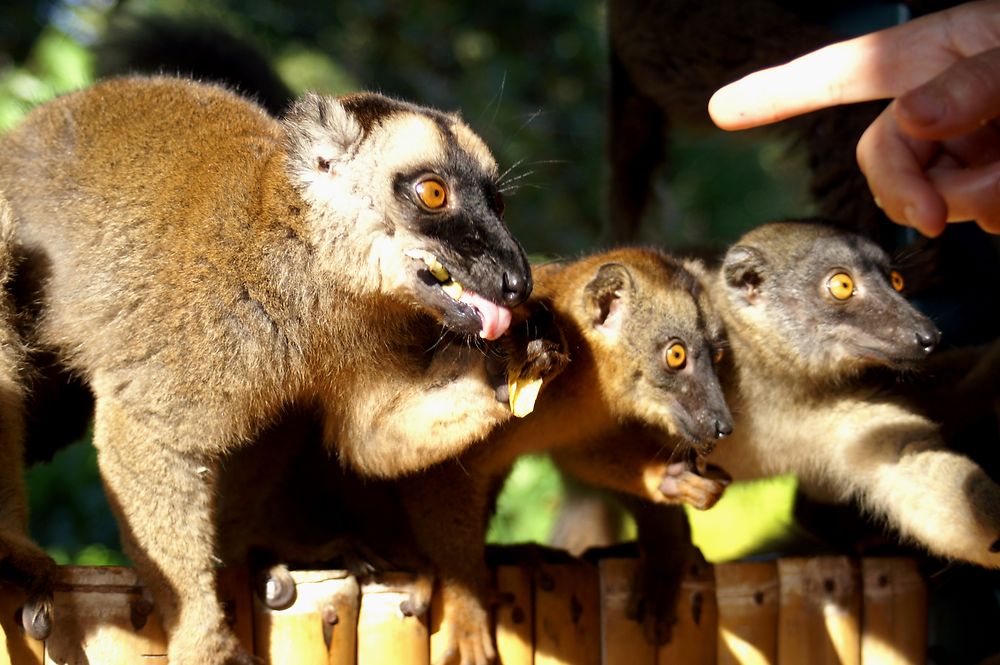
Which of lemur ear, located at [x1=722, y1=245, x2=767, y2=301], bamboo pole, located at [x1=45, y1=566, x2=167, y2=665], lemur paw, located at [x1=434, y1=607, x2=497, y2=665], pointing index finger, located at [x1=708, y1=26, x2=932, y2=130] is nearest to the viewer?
pointing index finger, located at [x1=708, y1=26, x2=932, y2=130]

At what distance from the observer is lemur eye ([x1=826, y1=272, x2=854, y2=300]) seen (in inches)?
181

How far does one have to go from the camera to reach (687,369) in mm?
4227

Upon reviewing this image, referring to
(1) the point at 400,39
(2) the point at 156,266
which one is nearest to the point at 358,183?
(2) the point at 156,266

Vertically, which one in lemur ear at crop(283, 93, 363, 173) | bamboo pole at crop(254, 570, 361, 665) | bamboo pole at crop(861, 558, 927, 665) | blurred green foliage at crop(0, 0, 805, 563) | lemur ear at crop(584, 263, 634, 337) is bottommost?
bamboo pole at crop(861, 558, 927, 665)

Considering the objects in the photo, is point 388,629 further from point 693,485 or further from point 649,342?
point 649,342

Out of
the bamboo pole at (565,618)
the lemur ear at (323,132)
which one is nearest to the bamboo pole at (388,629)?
the bamboo pole at (565,618)

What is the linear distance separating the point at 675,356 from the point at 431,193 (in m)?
1.19

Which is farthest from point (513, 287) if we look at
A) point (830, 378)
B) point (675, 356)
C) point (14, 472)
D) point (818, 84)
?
point (830, 378)

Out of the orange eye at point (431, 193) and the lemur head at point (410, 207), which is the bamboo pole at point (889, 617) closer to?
the lemur head at point (410, 207)

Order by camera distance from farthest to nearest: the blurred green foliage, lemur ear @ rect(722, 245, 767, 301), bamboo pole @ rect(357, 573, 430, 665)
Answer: the blurred green foliage < lemur ear @ rect(722, 245, 767, 301) < bamboo pole @ rect(357, 573, 430, 665)

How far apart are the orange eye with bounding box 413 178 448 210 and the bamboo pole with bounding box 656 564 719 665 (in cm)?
176

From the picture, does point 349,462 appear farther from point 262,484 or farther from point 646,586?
point 646,586

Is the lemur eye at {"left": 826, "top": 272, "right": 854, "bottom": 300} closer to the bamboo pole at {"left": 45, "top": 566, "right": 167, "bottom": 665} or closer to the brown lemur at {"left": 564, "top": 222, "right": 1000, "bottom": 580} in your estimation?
the brown lemur at {"left": 564, "top": 222, "right": 1000, "bottom": 580}

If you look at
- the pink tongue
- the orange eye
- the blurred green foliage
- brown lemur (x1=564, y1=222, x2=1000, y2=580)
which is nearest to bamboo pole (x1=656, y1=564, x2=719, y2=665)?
brown lemur (x1=564, y1=222, x2=1000, y2=580)
